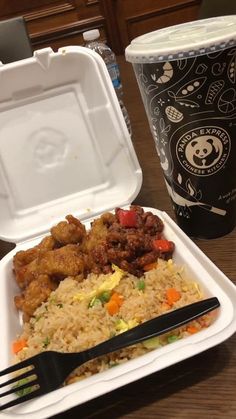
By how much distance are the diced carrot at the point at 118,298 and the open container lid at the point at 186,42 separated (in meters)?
0.42

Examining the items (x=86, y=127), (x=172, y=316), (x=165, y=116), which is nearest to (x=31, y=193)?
(x=86, y=127)

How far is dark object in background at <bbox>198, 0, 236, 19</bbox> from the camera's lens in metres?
2.18

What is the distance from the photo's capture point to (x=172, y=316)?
2.11 feet

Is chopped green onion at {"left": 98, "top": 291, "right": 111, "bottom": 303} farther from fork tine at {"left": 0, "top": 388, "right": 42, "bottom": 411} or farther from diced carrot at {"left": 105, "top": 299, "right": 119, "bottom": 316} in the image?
fork tine at {"left": 0, "top": 388, "right": 42, "bottom": 411}

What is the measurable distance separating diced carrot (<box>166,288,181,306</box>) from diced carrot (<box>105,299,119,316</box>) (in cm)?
9

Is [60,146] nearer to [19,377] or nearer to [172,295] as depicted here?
[172,295]

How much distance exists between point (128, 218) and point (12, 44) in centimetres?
114

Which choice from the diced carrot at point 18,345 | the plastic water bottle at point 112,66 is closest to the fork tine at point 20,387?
the diced carrot at point 18,345

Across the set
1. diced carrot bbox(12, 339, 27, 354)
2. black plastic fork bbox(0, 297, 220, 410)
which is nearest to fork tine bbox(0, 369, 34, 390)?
black plastic fork bbox(0, 297, 220, 410)

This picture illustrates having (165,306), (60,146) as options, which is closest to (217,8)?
(60,146)

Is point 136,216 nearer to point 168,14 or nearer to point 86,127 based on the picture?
point 86,127

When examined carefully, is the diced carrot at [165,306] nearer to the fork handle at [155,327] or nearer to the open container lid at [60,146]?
the fork handle at [155,327]

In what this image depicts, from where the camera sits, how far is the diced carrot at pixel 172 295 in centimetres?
73

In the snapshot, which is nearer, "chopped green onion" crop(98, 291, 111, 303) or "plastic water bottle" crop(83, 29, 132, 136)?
"chopped green onion" crop(98, 291, 111, 303)
